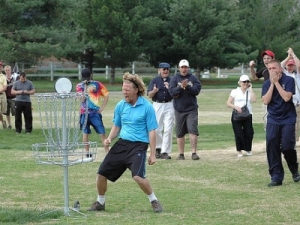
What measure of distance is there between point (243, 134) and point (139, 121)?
705 centimetres

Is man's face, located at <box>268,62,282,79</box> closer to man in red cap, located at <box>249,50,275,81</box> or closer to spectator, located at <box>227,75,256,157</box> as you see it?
man in red cap, located at <box>249,50,275,81</box>

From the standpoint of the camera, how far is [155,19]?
5797 centimetres

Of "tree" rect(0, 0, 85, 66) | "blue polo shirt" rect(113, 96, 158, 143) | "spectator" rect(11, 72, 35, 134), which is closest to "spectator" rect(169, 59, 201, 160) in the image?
"blue polo shirt" rect(113, 96, 158, 143)

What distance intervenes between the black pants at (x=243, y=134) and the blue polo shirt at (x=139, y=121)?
678cm

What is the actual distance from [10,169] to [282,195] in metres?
5.36

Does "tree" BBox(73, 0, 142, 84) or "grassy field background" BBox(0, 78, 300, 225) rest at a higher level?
"tree" BBox(73, 0, 142, 84)

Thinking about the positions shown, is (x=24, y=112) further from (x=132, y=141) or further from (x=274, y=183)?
Answer: (x=132, y=141)

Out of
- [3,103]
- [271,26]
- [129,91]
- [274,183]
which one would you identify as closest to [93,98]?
[274,183]

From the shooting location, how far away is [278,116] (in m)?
12.1

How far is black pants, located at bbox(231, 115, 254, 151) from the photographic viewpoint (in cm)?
1655

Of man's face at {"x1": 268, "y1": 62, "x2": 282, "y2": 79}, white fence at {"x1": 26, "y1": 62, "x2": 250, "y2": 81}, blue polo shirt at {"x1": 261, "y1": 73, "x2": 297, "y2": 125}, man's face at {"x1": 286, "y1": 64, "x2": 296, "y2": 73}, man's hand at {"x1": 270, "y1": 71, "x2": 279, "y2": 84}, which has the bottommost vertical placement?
white fence at {"x1": 26, "y1": 62, "x2": 250, "y2": 81}

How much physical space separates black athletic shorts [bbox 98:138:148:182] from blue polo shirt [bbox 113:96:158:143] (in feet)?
0.28

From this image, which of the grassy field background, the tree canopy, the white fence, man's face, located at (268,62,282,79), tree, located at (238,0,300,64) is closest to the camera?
the grassy field background

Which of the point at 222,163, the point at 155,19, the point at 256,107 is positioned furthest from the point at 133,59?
the point at 222,163
